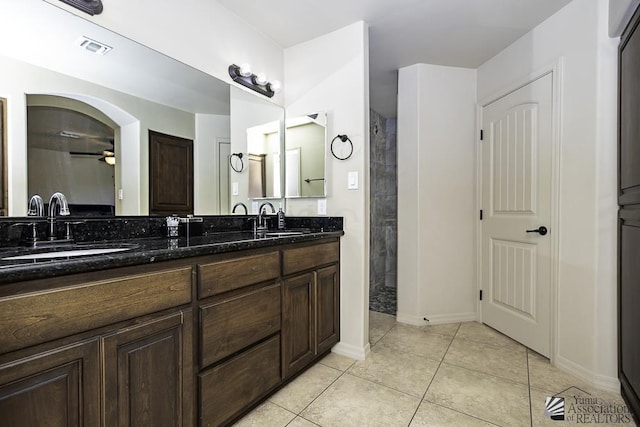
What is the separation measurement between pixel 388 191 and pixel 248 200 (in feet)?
8.31

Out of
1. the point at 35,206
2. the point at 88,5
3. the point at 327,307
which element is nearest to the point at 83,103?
the point at 88,5

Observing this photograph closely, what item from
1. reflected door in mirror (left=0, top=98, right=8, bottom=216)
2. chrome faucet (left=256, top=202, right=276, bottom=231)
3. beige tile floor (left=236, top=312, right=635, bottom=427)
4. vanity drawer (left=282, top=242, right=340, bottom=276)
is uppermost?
reflected door in mirror (left=0, top=98, right=8, bottom=216)

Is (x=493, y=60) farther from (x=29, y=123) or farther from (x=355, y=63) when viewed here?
(x=29, y=123)

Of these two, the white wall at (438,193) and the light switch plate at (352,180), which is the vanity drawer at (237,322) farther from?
the white wall at (438,193)

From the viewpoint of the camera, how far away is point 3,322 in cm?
75

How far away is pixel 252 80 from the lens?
2215 millimetres

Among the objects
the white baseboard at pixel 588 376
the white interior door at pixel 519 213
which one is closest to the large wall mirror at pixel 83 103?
the white interior door at pixel 519 213

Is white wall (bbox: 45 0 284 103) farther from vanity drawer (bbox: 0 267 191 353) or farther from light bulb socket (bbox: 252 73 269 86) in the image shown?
vanity drawer (bbox: 0 267 191 353)

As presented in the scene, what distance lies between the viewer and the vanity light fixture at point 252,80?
2.11m

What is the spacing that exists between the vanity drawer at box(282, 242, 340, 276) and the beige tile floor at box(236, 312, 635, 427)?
27.5 inches

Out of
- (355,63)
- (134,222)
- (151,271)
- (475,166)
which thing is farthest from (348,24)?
(151,271)

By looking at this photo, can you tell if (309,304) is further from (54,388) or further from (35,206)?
(35,206)

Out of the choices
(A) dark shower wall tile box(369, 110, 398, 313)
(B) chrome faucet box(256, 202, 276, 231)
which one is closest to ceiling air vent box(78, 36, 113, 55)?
(B) chrome faucet box(256, 202, 276, 231)

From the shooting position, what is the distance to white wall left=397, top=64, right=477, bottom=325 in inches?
108
